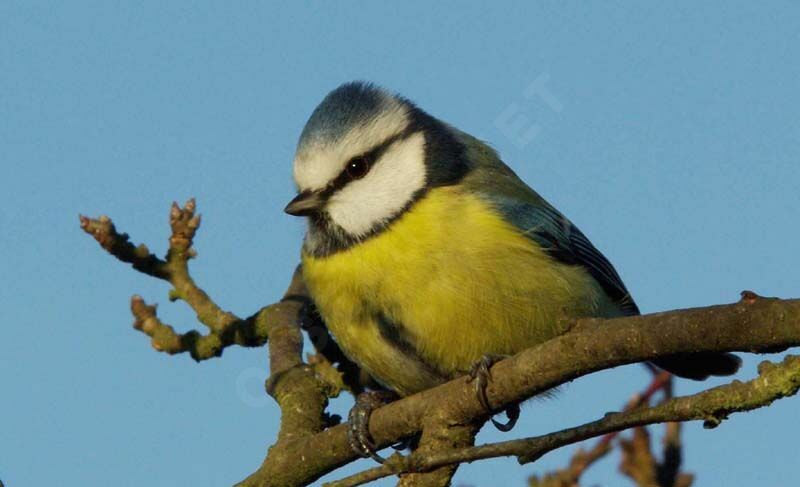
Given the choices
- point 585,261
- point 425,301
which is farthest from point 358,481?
point 585,261

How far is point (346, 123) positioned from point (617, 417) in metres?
2.46

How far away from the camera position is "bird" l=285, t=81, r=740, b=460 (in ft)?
15.0

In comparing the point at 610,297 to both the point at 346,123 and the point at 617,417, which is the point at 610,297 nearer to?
the point at 346,123

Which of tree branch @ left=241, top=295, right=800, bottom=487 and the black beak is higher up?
the black beak

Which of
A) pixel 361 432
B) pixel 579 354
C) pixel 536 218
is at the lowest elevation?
pixel 579 354

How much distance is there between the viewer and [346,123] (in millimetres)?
4922

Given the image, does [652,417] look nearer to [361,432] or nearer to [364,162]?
[361,432]

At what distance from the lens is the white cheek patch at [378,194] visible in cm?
482

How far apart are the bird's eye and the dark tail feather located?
175 cm

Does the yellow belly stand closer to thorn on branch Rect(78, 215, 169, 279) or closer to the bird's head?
the bird's head

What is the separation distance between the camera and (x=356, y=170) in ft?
16.1

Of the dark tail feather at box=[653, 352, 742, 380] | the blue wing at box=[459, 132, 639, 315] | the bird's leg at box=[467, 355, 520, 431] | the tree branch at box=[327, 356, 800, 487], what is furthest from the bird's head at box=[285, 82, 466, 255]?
the tree branch at box=[327, 356, 800, 487]

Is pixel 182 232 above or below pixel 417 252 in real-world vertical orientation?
above

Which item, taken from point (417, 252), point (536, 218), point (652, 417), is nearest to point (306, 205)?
point (417, 252)
